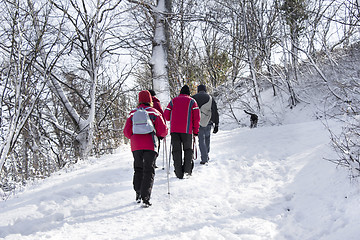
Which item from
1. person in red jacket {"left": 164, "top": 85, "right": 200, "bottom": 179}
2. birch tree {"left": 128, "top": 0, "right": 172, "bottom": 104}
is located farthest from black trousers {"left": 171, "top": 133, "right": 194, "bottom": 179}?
birch tree {"left": 128, "top": 0, "right": 172, "bottom": 104}

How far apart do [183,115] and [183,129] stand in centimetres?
30

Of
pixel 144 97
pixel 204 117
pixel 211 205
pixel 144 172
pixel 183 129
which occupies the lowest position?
pixel 211 205

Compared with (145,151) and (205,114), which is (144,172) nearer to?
(145,151)

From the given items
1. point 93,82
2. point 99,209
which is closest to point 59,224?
point 99,209

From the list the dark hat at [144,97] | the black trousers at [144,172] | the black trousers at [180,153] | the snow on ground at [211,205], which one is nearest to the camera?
the snow on ground at [211,205]

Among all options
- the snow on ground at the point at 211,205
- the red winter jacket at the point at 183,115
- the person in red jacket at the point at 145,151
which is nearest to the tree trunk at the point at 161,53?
the snow on ground at the point at 211,205

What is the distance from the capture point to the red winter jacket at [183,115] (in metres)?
5.82

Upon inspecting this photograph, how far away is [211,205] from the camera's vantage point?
4555mm

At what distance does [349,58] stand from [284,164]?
30.0 ft

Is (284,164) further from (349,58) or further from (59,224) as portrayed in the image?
(349,58)

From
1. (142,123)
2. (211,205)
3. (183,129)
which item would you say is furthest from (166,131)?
(211,205)

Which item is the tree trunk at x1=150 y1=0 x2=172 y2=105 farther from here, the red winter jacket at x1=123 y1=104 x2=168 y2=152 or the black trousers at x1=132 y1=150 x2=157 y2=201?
the black trousers at x1=132 y1=150 x2=157 y2=201

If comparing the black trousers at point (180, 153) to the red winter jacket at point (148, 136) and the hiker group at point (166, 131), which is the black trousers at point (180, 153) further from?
the red winter jacket at point (148, 136)

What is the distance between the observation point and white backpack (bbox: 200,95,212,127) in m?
6.79
